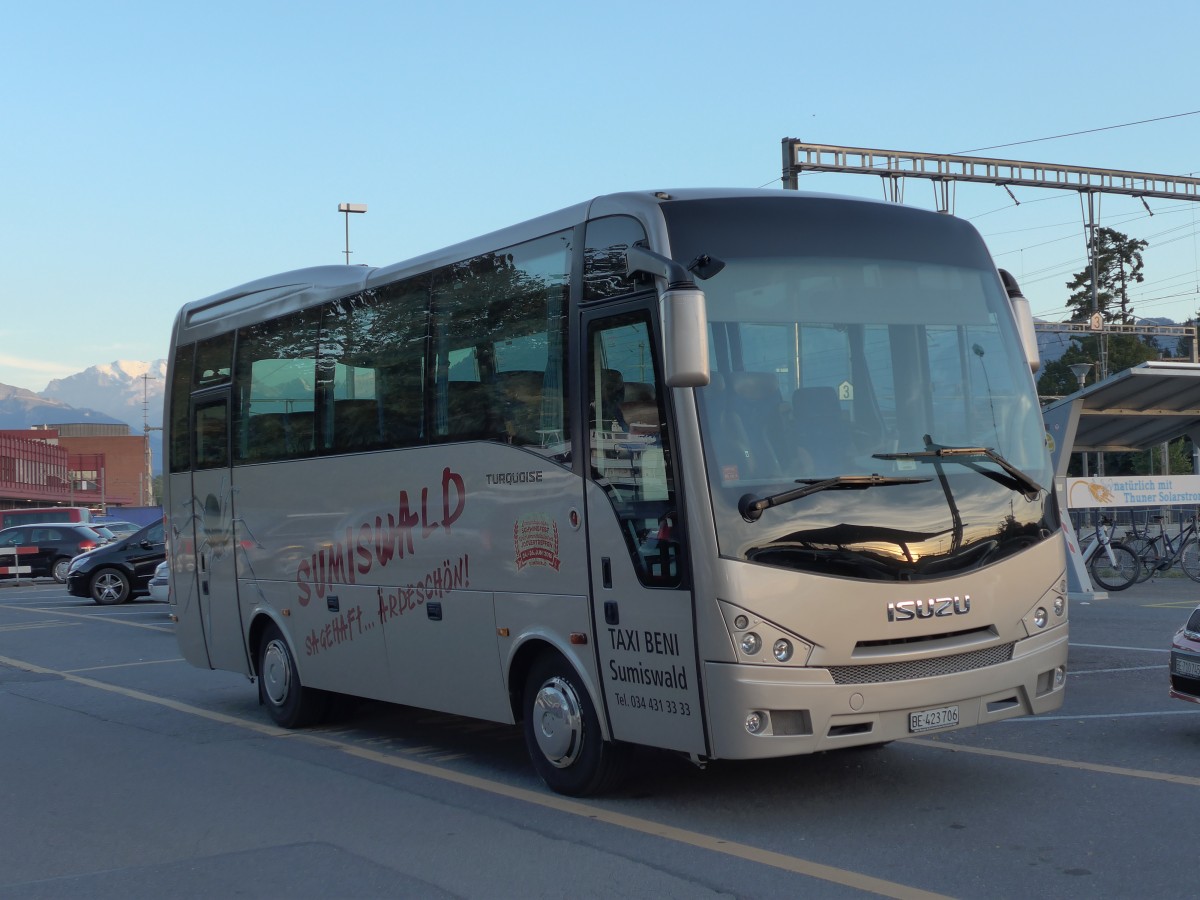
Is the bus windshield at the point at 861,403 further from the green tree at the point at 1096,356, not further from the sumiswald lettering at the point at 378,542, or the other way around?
the green tree at the point at 1096,356

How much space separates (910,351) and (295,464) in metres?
5.33

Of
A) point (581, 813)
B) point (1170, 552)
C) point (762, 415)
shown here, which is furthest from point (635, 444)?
point (1170, 552)

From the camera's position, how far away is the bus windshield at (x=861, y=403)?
6848 mm

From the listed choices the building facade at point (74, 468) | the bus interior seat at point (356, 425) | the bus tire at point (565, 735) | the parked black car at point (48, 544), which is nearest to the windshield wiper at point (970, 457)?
the bus tire at point (565, 735)

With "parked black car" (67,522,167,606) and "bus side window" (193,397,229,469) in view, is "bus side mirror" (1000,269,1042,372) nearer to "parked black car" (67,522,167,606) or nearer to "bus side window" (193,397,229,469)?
"bus side window" (193,397,229,469)

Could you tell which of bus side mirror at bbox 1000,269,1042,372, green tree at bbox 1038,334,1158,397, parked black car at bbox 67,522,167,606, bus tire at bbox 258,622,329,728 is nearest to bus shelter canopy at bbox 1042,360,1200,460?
bus side mirror at bbox 1000,269,1042,372

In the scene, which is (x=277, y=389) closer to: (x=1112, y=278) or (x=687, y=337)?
(x=687, y=337)

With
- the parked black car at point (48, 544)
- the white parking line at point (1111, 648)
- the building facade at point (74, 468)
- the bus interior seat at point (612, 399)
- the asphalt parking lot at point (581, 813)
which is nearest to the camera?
the asphalt parking lot at point (581, 813)

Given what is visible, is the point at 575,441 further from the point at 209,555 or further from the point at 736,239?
the point at 209,555

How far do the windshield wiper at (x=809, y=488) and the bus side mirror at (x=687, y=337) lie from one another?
65 cm

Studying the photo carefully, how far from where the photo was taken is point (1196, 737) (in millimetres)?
8820

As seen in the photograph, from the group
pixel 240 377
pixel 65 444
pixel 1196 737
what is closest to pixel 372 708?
pixel 240 377

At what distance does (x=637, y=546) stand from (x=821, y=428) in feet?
3.63

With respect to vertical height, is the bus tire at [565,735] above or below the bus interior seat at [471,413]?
below
